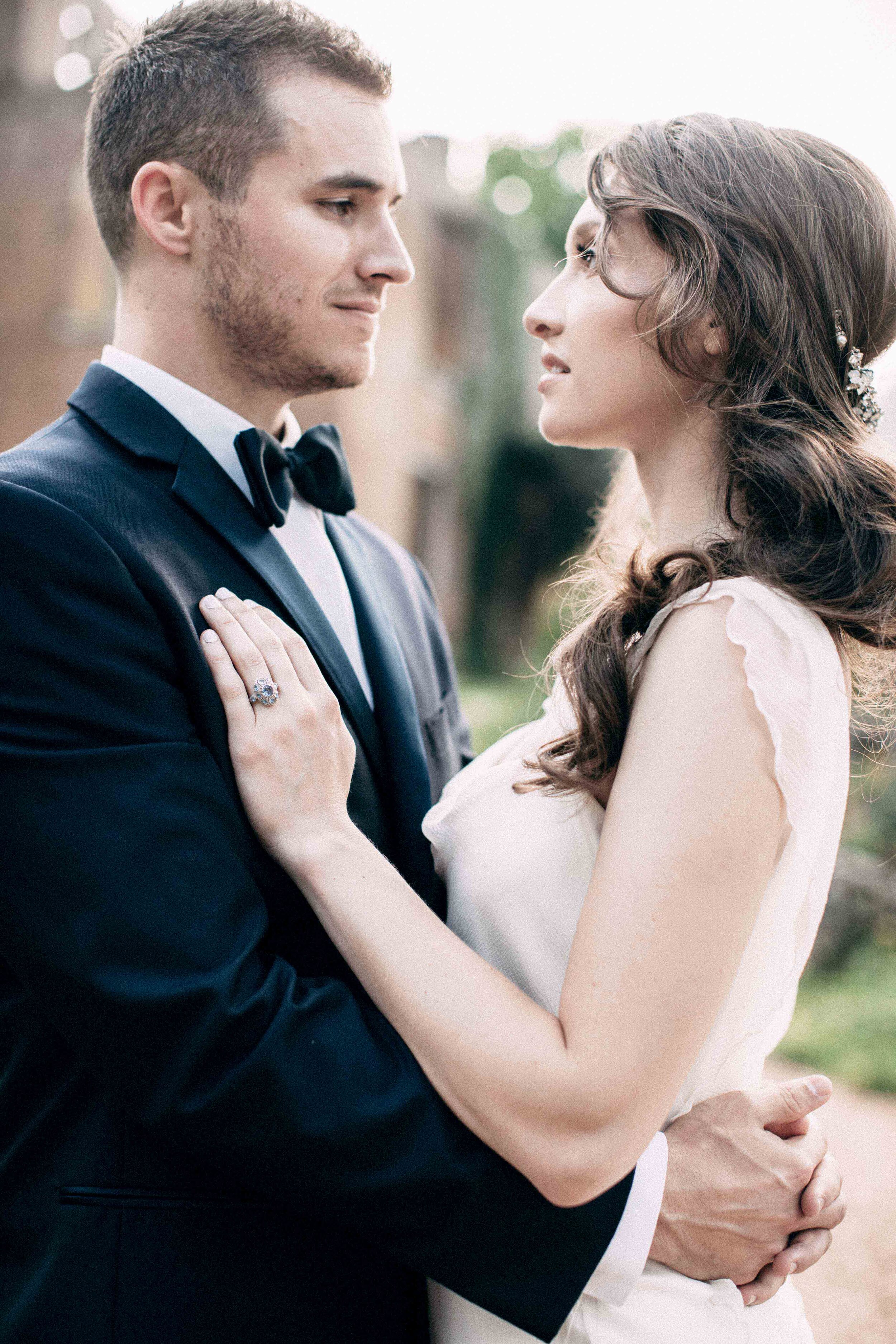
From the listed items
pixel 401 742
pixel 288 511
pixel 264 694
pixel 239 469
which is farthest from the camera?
pixel 288 511

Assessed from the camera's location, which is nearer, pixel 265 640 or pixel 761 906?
pixel 761 906

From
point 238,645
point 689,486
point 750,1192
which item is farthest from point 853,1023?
point 238,645

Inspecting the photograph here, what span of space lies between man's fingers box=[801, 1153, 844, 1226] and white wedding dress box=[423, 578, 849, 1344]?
0.17 m

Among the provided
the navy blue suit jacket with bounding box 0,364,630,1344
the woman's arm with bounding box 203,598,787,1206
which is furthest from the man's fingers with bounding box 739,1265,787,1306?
the woman's arm with bounding box 203,598,787,1206

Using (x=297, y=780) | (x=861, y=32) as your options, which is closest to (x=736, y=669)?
(x=297, y=780)

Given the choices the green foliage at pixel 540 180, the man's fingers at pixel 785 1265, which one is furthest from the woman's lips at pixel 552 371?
the green foliage at pixel 540 180

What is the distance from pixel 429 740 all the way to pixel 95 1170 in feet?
3.63

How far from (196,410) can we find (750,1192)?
5.87 ft

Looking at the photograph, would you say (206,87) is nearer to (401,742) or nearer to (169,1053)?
(401,742)

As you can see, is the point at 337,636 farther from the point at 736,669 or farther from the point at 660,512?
the point at 736,669

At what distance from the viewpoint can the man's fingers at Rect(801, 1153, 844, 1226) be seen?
1.76m

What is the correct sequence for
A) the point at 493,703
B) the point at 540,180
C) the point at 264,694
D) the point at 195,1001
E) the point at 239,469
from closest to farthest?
the point at 195,1001 < the point at 264,694 < the point at 239,469 < the point at 493,703 < the point at 540,180

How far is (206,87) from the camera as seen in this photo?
7.90 feet

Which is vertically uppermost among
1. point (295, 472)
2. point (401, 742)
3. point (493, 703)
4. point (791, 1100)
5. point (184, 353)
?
point (184, 353)
